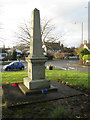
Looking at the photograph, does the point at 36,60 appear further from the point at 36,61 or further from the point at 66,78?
the point at 66,78

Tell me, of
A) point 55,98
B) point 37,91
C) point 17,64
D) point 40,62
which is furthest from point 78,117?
point 17,64

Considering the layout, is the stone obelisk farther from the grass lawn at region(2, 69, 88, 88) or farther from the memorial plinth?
the grass lawn at region(2, 69, 88, 88)

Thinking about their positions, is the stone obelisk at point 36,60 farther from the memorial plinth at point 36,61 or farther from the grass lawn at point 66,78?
the grass lawn at point 66,78

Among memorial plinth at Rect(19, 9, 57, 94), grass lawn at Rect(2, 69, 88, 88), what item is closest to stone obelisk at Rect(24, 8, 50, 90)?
memorial plinth at Rect(19, 9, 57, 94)

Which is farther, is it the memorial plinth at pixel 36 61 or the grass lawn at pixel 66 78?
the grass lawn at pixel 66 78

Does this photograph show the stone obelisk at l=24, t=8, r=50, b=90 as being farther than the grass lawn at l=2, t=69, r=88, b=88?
No

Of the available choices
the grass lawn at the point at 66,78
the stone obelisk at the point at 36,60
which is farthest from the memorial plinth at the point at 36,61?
the grass lawn at the point at 66,78

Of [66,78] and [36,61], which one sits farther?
[66,78]

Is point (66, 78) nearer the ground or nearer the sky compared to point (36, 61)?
nearer the ground

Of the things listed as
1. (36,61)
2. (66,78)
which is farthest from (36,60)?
(66,78)

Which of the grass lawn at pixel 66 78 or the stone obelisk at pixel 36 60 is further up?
the stone obelisk at pixel 36 60

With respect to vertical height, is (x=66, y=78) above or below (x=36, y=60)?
below

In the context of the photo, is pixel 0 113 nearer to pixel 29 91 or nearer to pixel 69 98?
pixel 29 91

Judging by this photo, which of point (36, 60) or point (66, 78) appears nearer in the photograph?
point (36, 60)
